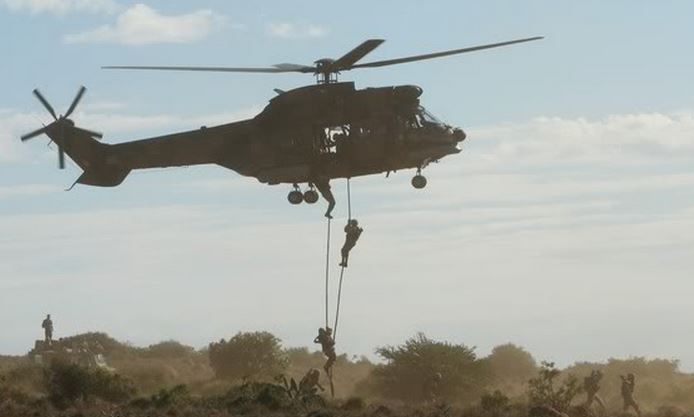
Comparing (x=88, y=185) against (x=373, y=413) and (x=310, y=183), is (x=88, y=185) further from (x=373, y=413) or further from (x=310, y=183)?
(x=373, y=413)

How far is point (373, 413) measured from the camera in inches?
1651

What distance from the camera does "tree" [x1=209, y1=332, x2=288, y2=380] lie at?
250ft

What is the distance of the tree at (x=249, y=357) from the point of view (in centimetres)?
7625

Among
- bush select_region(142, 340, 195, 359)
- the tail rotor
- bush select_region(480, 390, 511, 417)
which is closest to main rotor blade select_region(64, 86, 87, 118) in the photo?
the tail rotor

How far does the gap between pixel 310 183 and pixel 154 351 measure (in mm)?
56361

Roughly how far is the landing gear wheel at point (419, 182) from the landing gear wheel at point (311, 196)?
318 cm

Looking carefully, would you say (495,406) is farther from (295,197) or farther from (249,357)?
(249,357)

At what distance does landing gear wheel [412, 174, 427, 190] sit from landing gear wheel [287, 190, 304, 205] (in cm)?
368

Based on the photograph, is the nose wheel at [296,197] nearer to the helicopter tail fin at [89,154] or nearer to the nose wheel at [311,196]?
the nose wheel at [311,196]

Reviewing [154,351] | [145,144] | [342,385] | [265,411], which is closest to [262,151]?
[145,144]

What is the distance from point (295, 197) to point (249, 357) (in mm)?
31923

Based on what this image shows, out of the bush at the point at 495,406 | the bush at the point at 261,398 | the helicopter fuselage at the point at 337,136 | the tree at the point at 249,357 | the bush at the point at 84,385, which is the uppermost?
the helicopter fuselage at the point at 337,136

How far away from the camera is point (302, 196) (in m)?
46.3

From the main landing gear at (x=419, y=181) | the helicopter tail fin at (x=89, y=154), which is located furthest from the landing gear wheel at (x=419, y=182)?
the helicopter tail fin at (x=89, y=154)
